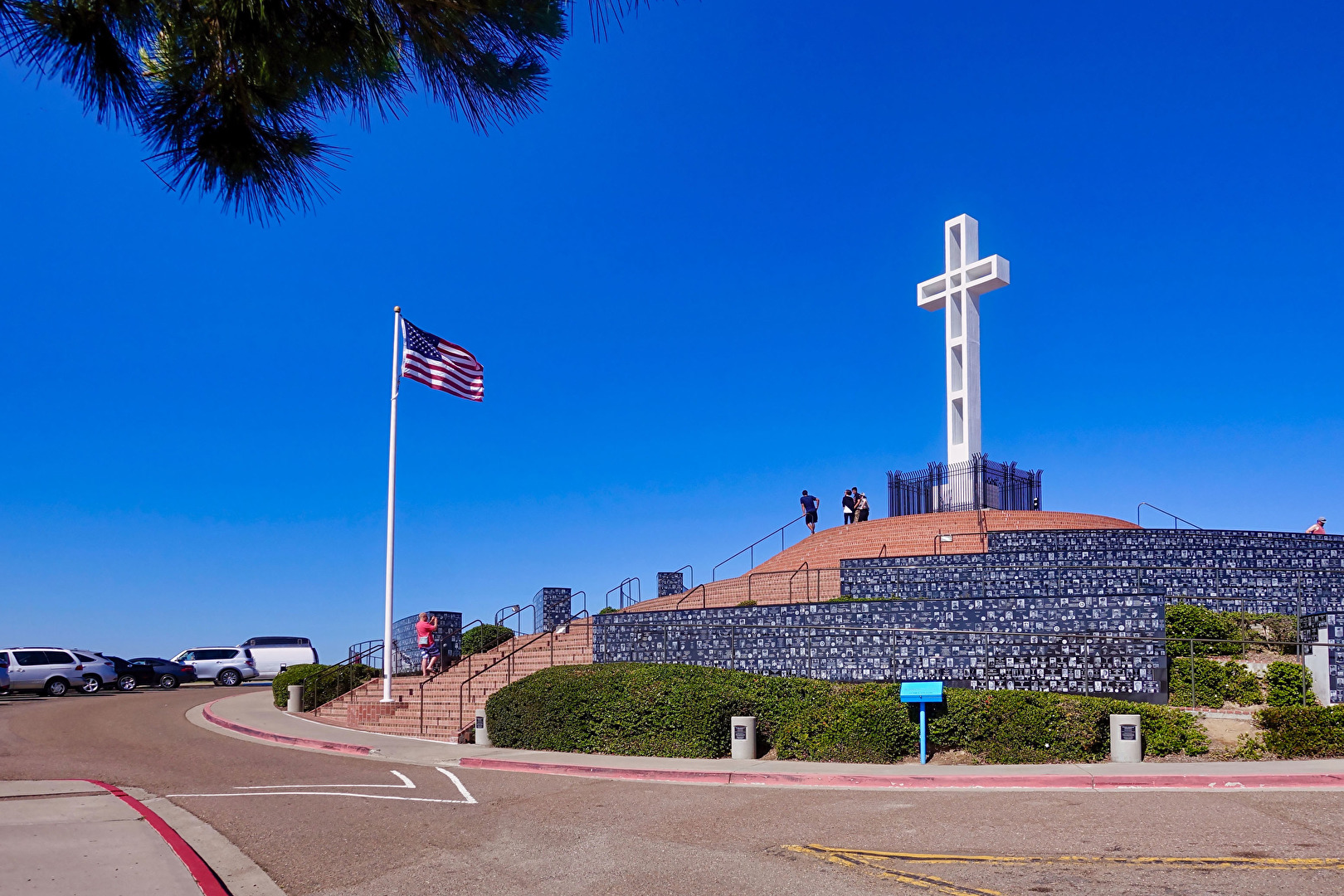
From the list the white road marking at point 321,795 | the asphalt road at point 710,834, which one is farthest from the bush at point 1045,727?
the white road marking at point 321,795

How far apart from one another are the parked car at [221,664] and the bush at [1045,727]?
33.3m

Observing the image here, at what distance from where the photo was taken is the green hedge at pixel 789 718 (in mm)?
13984

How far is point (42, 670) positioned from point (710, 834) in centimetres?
3082

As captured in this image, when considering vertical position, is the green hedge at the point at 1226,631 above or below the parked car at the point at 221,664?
above

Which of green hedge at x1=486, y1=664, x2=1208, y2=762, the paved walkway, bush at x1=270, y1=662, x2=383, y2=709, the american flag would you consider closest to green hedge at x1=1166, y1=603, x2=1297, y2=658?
green hedge at x1=486, y1=664, x2=1208, y2=762

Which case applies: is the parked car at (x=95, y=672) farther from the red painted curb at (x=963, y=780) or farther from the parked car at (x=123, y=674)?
the red painted curb at (x=963, y=780)

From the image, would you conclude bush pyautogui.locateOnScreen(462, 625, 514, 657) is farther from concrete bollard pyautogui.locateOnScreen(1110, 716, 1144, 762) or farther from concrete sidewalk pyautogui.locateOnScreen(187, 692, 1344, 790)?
concrete bollard pyautogui.locateOnScreen(1110, 716, 1144, 762)

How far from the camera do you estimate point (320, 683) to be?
26328 millimetres

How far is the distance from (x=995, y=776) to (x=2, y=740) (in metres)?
17.1

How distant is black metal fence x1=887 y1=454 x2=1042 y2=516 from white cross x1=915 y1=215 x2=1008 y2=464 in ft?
3.40

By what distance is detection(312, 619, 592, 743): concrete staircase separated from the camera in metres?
20.6

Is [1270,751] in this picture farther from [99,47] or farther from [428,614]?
[428,614]

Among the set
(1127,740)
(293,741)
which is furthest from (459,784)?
(1127,740)

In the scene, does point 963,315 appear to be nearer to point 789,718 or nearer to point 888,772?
point 789,718
